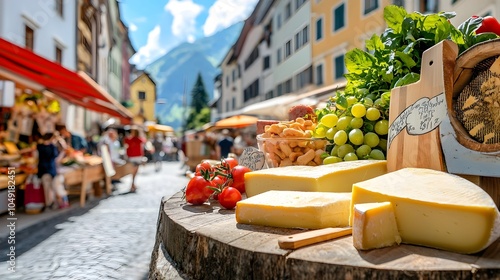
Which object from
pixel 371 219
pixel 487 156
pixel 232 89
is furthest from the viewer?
pixel 232 89

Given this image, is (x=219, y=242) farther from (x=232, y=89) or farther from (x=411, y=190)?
(x=232, y=89)

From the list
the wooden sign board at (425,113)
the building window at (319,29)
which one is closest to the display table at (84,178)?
the wooden sign board at (425,113)

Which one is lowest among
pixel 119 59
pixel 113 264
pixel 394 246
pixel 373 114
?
pixel 113 264

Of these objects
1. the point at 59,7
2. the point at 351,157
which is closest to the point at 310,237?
the point at 351,157

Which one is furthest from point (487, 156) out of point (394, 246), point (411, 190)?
point (394, 246)

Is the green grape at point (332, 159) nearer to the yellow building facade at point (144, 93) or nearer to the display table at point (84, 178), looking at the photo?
the display table at point (84, 178)

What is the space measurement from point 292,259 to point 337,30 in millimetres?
17220

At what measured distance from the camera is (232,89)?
39750mm

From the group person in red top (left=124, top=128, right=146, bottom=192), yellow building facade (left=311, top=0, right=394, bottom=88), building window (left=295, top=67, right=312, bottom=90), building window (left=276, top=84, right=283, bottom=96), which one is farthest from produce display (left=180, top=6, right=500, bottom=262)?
building window (left=276, top=84, right=283, bottom=96)

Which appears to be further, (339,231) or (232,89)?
(232,89)

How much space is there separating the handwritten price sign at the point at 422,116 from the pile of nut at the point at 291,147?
535 mm

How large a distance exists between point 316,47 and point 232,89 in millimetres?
21566

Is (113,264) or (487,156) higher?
(487,156)

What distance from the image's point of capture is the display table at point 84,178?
7.59 m
